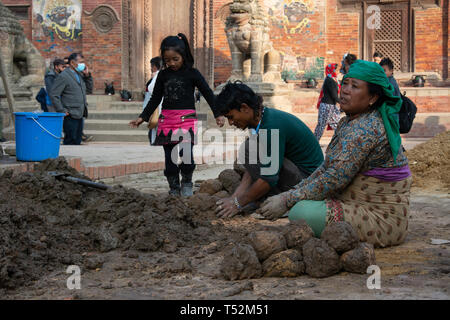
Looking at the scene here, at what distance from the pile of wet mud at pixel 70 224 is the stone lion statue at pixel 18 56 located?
24.7ft

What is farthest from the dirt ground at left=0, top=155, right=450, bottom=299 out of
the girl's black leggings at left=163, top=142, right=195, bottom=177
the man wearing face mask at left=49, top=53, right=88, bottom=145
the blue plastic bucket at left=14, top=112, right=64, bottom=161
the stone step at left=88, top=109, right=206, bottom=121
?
the stone step at left=88, top=109, right=206, bottom=121

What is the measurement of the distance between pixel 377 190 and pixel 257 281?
101cm

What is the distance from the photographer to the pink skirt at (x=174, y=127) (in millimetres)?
5625

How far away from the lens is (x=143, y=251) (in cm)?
371

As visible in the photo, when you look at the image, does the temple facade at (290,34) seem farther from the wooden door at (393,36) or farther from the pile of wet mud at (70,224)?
the pile of wet mud at (70,224)

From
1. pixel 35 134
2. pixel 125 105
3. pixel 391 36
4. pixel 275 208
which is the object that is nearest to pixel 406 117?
pixel 275 208

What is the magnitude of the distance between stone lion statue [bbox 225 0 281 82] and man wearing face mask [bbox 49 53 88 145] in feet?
11.7

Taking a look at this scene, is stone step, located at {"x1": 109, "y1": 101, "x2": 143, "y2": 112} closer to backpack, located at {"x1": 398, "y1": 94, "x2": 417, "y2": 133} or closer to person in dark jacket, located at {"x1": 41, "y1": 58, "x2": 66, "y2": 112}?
person in dark jacket, located at {"x1": 41, "y1": 58, "x2": 66, "y2": 112}

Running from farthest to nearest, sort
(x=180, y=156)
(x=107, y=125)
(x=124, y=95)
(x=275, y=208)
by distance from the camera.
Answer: (x=124, y=95), (x=107, y=125), (x=180, y=156), (x=275, y=208)

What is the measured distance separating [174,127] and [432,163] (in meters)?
3.58

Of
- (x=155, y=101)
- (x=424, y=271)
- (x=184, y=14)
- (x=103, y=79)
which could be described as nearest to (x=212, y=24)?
(x=184, y=14)

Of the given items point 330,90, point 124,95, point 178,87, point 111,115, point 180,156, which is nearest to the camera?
point 178,87

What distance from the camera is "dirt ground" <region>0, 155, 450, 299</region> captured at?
2922 millimetres

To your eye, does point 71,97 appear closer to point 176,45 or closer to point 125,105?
point 176,45
